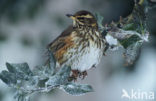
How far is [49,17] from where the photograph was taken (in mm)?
924

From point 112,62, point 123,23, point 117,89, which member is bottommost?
point 117,89

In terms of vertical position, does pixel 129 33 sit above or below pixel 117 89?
above

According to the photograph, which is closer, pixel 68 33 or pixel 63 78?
pixel 63 78

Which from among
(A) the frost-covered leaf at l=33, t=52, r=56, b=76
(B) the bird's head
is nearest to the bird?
(B) the bird's head

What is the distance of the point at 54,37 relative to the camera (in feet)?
2.71

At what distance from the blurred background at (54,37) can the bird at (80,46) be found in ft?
0.23

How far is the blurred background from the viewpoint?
0.70m

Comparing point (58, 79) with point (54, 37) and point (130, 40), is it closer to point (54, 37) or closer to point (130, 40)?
point (130, 40)

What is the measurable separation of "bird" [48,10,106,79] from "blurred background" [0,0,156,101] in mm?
72

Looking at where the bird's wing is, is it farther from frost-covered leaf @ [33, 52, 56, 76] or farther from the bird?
frost-covered leaf @ [33, 52, 56, 76]

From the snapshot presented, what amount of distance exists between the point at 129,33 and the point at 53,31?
16.9 inches

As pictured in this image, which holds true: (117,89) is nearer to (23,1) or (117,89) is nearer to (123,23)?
(23,1)

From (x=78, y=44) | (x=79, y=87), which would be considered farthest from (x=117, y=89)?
(x=79, y=87)

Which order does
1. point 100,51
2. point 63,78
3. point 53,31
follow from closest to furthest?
point 63,78 < point 100,51 < point 53,31
